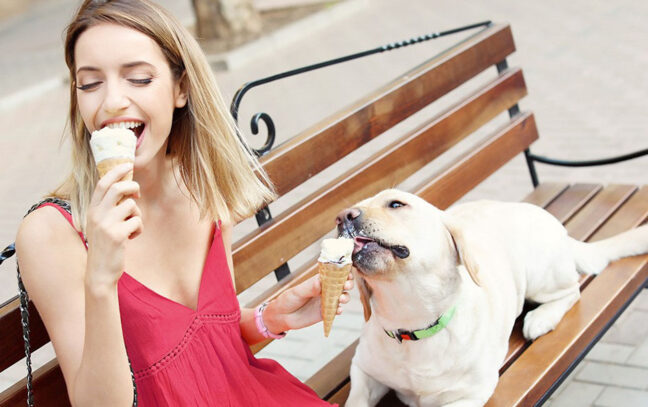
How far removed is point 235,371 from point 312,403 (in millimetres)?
299

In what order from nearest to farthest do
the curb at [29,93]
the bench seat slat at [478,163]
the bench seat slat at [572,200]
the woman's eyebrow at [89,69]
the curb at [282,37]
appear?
the woman's eyebrow at [89,69]
the bench seat slat at [478,163]
the bench seat slat at [572,200]
the curb at [282,37]
the curb at [29,93]

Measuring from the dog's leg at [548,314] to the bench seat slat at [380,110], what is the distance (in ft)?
3.56

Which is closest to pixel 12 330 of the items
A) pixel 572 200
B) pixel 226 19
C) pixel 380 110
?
pixel 380 110

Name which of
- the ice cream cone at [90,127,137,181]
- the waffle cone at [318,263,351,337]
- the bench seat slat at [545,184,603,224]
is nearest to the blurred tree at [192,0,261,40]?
the bench seat slat at [545,184,603,224]

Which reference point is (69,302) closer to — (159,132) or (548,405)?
(159,132)

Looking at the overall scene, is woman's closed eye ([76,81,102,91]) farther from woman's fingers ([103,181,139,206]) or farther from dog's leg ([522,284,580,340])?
dog's leg ([522,284,580,340])

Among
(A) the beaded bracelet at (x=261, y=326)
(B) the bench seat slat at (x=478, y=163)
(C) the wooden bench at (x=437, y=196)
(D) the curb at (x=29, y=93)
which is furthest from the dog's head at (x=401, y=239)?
(D) the curb at (x=29, y=93)

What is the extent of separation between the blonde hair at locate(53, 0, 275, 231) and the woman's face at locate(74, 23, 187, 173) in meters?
0.05

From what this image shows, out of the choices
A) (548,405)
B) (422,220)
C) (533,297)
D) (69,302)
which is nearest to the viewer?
(69,302)

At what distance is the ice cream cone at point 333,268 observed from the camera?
2376 millimetres

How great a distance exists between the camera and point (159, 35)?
2.54m

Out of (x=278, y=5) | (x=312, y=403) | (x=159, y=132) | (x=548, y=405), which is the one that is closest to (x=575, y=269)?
(x=548, y=405)

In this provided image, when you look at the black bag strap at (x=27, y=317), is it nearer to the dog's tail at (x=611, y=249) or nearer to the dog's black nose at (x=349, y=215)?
the dog's black nose at (x=349, y=215)

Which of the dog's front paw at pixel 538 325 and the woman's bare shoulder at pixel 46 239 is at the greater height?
the woman's bare shoulder at pixel 46 239
